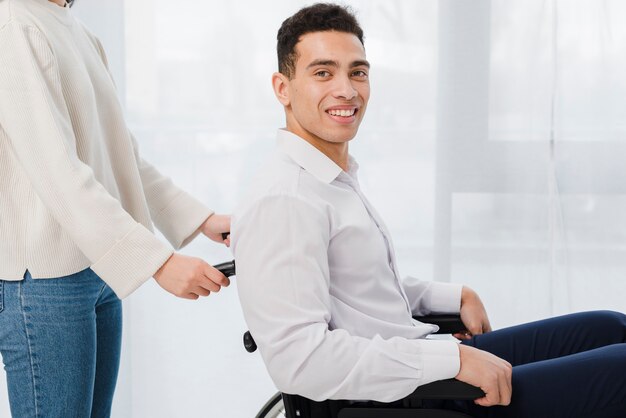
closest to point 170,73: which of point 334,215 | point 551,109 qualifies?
point 551,109

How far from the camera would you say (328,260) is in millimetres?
1356

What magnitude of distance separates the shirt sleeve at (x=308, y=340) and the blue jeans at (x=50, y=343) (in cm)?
34

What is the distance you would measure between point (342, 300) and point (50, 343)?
53 centimetres

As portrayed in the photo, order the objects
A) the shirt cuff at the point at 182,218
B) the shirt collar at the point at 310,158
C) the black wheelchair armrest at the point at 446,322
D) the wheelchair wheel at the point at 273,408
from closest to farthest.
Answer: the shirt collar at the point at 310,158, the black wheelchair armrest at the point at 446,322, the shirt cuff at the point at 182,218, the wheelchair wheel at the point at 273,408

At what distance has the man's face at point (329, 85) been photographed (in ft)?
4.74

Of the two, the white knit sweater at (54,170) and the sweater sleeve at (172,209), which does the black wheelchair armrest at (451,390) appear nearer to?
the white knit sweater at (54,170)

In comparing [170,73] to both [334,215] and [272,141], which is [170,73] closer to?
[272,141]

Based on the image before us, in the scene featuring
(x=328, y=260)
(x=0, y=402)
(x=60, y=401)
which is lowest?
(x=0, y=402)

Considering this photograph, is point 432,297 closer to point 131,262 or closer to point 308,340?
point 308,340

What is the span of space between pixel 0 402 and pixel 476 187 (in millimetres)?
1906

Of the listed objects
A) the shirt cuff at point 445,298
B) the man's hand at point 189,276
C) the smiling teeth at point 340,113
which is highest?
the smiling teeth at point 340,113

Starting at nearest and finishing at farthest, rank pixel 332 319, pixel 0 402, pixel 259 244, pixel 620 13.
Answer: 1. pixel 259 244
2. pixel 332 319
3. pixel 620 13
4. pixel 0 402

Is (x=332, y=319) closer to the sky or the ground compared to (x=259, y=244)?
closer to the ground

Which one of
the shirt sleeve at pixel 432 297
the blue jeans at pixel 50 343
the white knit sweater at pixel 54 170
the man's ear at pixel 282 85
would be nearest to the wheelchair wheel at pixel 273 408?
the shirt sleeve at pixel 432 297
